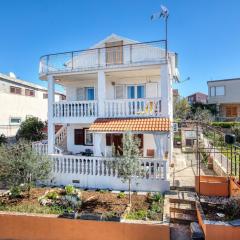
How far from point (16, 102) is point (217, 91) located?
3747 centimetres

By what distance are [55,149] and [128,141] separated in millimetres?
7440

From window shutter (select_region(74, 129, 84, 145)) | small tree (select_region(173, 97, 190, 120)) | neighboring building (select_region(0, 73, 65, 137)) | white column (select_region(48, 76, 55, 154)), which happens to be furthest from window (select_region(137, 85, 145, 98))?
small tree (select_region(173, 97, 190, 120))

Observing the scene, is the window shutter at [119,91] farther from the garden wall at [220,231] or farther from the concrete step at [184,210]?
the garden wall at [220,231]

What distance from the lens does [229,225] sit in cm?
724

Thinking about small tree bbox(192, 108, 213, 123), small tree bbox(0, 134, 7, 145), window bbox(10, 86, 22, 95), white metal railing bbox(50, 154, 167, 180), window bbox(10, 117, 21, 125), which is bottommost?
white metal railing bbox(50, 154, 167, 180)

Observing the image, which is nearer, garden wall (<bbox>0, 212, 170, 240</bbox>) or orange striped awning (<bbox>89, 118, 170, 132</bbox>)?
garden wall (<bbox>0, 212, 170, 240</bbox>)

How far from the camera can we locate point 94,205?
10.1m

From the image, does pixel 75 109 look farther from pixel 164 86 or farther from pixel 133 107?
pixel 164 86

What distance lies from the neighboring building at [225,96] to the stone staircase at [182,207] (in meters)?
36.2

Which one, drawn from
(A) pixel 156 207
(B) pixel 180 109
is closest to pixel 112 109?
(A) pixel 156 207

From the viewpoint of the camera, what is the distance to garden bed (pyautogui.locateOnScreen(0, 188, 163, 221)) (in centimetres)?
869

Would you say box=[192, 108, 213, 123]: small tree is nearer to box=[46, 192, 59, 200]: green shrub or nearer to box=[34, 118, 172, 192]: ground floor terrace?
box=[34, 118, 172, 192]: ground floor terrace

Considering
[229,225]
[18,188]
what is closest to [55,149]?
[18,188]

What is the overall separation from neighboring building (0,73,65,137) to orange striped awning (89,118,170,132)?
16.8 meters
